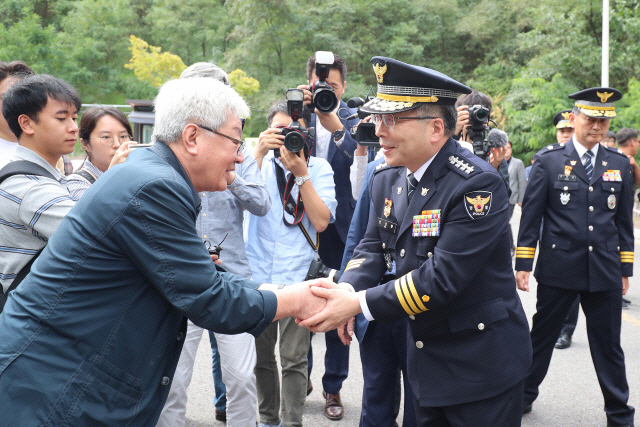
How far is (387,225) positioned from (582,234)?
2348 mm

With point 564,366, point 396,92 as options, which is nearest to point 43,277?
point 396,92

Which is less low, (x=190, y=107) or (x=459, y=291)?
(x=190, y=107)

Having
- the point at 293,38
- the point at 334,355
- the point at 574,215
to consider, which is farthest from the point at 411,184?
the point at 293,38

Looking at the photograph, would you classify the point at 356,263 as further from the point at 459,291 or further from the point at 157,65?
the point at 157,65

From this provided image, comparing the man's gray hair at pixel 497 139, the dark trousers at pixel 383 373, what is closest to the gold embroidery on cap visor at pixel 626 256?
the man's gray hair at pixel 497 139

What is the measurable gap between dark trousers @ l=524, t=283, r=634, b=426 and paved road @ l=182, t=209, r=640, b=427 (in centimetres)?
24

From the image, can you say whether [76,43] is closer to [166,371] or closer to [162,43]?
[162,43]

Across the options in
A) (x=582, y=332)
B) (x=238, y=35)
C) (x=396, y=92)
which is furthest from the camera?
(x=238, y=35)

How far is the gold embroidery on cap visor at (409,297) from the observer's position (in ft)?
8.47

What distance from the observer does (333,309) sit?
2.84 metres

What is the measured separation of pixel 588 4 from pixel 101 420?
79.8 ft

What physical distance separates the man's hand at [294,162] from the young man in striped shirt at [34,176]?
136cm

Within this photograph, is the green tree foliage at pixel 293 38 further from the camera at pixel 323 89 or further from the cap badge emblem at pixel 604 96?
the camera at pixel 323 89

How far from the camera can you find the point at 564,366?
559 centimetres
